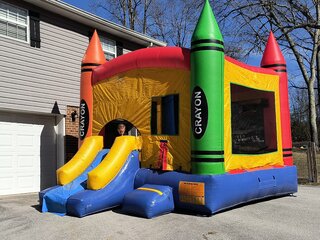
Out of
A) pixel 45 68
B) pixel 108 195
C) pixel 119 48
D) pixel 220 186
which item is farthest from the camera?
pixel 119 48

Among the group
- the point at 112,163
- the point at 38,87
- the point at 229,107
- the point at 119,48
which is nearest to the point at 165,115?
the point at 229,107

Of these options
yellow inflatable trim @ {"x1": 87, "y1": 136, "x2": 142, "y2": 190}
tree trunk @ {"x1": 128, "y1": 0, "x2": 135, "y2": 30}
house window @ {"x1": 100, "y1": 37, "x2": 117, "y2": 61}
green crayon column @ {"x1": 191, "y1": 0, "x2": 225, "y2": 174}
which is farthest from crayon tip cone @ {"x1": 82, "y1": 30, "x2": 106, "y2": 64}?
tree trunk @ {"x1": 128, "y1": 0, "x2": 135, "y2": 30}

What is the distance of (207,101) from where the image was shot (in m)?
7.05

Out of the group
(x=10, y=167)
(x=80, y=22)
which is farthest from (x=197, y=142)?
(x=80, y=22)

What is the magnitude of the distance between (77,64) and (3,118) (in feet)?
9.66

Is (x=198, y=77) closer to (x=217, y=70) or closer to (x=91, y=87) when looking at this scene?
(x=217, y=70)

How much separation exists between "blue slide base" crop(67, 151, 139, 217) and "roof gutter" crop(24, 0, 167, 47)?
5.47 meters

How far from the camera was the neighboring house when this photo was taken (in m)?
10.1

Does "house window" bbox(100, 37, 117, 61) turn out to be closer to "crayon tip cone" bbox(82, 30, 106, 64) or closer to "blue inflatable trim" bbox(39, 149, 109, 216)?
"crayon tip cone" bbox(82, 30, 106, 64)

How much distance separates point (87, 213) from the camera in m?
6.89

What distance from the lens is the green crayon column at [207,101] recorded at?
6996 mm

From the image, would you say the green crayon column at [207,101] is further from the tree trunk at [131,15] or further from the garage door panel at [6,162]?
the tree trunk at [131,15]

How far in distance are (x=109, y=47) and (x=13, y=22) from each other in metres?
3.60

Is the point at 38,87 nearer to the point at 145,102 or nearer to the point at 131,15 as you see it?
the point at 145,102
